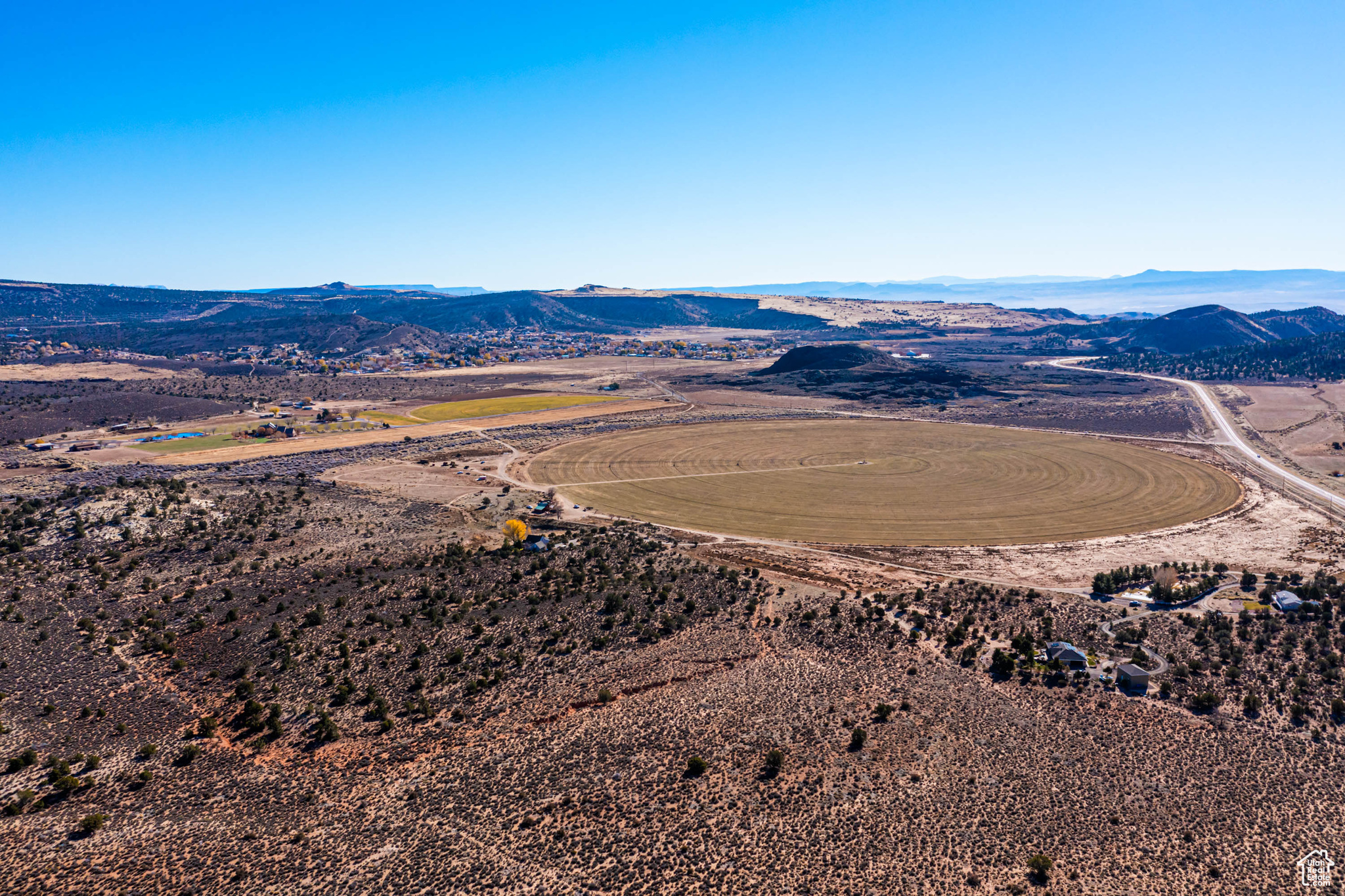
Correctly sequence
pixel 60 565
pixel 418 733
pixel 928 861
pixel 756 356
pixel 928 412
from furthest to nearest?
pixel 756 356, pixel 928 412, pixel 60 565, pixel 418 733, pixel 928 861

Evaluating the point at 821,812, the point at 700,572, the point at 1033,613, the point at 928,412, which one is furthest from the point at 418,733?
the point at 928,412

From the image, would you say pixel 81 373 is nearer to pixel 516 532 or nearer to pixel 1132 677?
pixel 516 532

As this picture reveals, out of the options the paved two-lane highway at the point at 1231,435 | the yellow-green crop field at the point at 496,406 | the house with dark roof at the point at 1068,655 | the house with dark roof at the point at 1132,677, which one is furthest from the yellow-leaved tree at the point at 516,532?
the paved two-lane highway at the point at 1231,435

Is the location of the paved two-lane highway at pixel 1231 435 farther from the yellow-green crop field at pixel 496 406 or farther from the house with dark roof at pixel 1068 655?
the yellow-green crop field at pixel 496 406

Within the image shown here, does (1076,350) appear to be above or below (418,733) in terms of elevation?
above

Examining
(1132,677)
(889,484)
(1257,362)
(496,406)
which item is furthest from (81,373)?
(1257,362)

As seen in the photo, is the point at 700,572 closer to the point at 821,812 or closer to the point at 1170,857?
the point at 821,812
